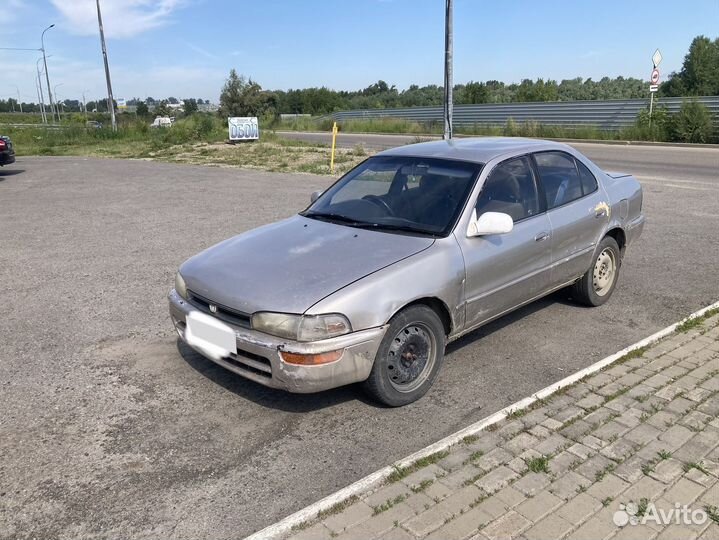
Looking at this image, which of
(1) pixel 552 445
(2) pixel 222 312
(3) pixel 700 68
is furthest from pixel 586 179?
(3) pixel 700 68

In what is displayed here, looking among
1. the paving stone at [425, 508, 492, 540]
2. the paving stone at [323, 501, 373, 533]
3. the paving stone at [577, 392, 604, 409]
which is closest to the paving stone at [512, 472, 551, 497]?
the paving stone at [425, 508, 492, 540]

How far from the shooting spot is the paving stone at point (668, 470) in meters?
2.90

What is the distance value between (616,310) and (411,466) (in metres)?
3.28

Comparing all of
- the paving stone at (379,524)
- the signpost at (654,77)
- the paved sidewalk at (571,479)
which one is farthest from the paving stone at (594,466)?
the signpost at (654,77)

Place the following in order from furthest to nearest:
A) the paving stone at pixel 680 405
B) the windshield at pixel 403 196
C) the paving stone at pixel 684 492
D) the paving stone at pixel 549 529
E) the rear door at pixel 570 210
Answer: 1. the rear door at pixel 570 210
2. the windshield at pixel 403 196
3. the paving stone at pixel 680 405
4. the paving stone at pixel 684 492
5. the paving stone at pixel 549 529

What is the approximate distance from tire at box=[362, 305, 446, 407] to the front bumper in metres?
0.09

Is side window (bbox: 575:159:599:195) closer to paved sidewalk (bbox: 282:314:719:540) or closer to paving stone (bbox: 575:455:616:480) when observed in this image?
paved sidewalk (bbox: 282:314:719:540)

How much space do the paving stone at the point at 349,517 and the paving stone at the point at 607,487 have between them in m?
1.06

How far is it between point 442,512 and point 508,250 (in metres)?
2.18

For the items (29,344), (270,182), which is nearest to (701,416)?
(29,344)

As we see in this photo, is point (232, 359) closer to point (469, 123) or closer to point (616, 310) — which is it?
point (616, 310)

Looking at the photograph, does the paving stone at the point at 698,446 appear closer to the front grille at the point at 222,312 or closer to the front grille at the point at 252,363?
the front grille at the point at 252,363

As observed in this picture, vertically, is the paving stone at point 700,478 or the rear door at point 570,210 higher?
the rear door at point 570,210

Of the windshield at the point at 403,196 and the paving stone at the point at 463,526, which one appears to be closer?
the paving stone at the point at 463,526
